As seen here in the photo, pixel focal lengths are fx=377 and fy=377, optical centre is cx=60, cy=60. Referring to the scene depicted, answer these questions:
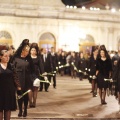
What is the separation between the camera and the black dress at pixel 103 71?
12.8 metres

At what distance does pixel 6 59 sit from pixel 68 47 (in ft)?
87.7

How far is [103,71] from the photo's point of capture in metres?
12.9

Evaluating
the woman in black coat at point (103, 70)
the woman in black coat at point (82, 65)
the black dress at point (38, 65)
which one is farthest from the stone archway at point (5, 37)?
the black dress at point (38, 65)

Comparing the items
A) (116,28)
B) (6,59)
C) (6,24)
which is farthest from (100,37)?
(6,59)

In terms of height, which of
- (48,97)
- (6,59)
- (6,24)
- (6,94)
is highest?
(6,24)

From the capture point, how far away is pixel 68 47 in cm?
3438

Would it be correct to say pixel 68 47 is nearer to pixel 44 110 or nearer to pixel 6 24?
pixel 6 24

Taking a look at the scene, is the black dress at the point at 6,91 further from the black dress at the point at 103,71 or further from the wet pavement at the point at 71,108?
the black dress at the point at 103,71

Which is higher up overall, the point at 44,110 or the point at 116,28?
the point at 116,28

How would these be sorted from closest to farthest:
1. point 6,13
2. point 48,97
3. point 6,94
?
point 6,94 < point 48,97 < point 6,13

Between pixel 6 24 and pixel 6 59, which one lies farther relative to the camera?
pixel 6 24

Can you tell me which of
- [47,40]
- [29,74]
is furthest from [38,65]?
[47,40]

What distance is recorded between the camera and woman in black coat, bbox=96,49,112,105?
41.9 ft

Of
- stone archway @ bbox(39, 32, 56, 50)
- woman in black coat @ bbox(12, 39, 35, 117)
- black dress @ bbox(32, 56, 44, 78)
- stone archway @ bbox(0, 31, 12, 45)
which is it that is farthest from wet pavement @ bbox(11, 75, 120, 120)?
stone archway @ bbox(39, 32, 56, 50)
